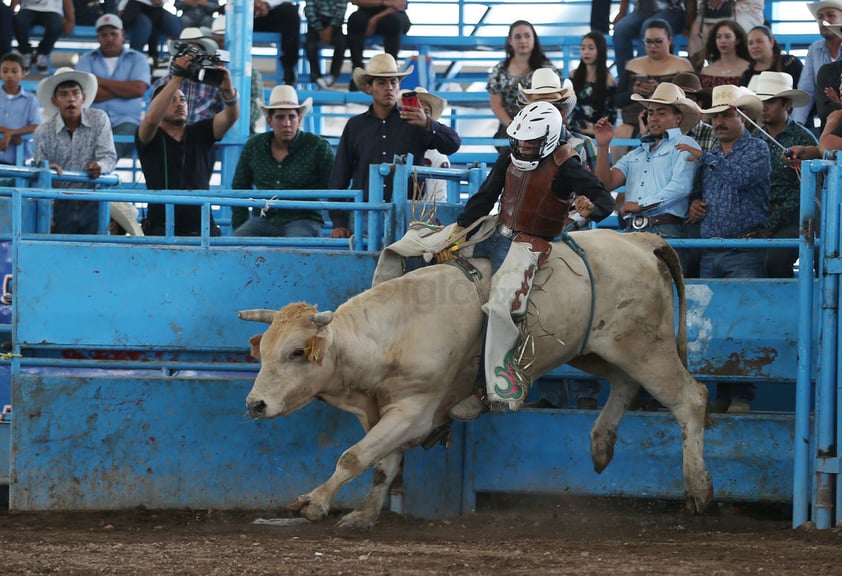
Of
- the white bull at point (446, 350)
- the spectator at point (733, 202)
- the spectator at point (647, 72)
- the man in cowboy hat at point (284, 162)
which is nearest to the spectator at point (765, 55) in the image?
the spectator at point (647, 72)

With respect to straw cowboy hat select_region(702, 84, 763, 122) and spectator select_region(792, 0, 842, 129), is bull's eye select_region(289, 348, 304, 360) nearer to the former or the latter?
straw cowboy hat select_region(702, 84, 763, 122)

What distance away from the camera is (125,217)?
11227mm

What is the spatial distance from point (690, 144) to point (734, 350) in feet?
4.95

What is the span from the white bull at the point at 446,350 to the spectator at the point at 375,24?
Result: 7831mm

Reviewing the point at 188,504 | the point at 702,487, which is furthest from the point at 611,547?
the point at 188,504

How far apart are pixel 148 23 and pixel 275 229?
614cm

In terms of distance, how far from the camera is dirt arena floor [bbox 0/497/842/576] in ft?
19.3

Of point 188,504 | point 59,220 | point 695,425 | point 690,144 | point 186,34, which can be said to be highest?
point 186,34

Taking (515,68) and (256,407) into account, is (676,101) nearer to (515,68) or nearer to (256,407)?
(256,407)

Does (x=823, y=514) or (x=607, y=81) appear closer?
(x=823, y=514)

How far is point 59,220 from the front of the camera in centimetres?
977

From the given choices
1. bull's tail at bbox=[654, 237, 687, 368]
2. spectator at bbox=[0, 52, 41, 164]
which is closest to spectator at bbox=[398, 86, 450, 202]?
bull's tail at bbox=[654, 237, 687, 368]

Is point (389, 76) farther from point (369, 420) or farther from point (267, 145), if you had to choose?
point (369, 420)

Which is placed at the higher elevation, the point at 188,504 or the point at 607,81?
the point at 607,81
